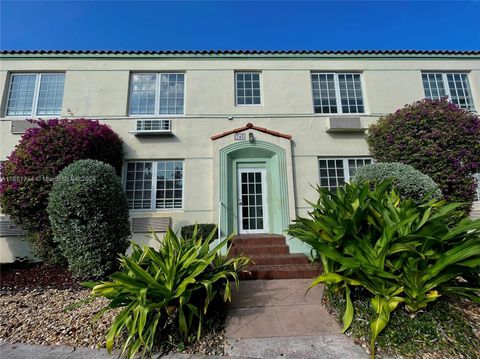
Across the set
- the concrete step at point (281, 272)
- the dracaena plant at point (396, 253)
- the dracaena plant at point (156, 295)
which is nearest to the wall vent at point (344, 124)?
the concrete step at point (281, 272)

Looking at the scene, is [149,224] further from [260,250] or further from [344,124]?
[344,124]

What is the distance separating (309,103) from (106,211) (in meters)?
6.87

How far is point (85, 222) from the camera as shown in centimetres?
473

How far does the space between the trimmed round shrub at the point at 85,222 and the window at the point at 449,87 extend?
34.7 ft

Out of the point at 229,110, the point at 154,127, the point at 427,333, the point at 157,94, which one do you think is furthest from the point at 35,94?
the point at 427,333

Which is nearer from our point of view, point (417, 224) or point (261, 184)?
A: point (417, 224)

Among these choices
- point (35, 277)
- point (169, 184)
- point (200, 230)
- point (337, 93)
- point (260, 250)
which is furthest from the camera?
point (337, 93)

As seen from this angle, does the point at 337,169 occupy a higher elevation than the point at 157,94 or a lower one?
lower

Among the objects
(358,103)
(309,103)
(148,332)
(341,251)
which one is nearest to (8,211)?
(148,332)

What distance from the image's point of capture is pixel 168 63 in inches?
320

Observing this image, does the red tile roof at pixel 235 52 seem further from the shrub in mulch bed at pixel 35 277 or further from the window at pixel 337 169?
→ the shrub in mulch bed at pixel 35 277

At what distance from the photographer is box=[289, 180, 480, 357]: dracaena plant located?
8.89 ft

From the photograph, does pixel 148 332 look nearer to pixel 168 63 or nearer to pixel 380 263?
pixel 380 263

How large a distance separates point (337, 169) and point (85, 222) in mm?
7120
